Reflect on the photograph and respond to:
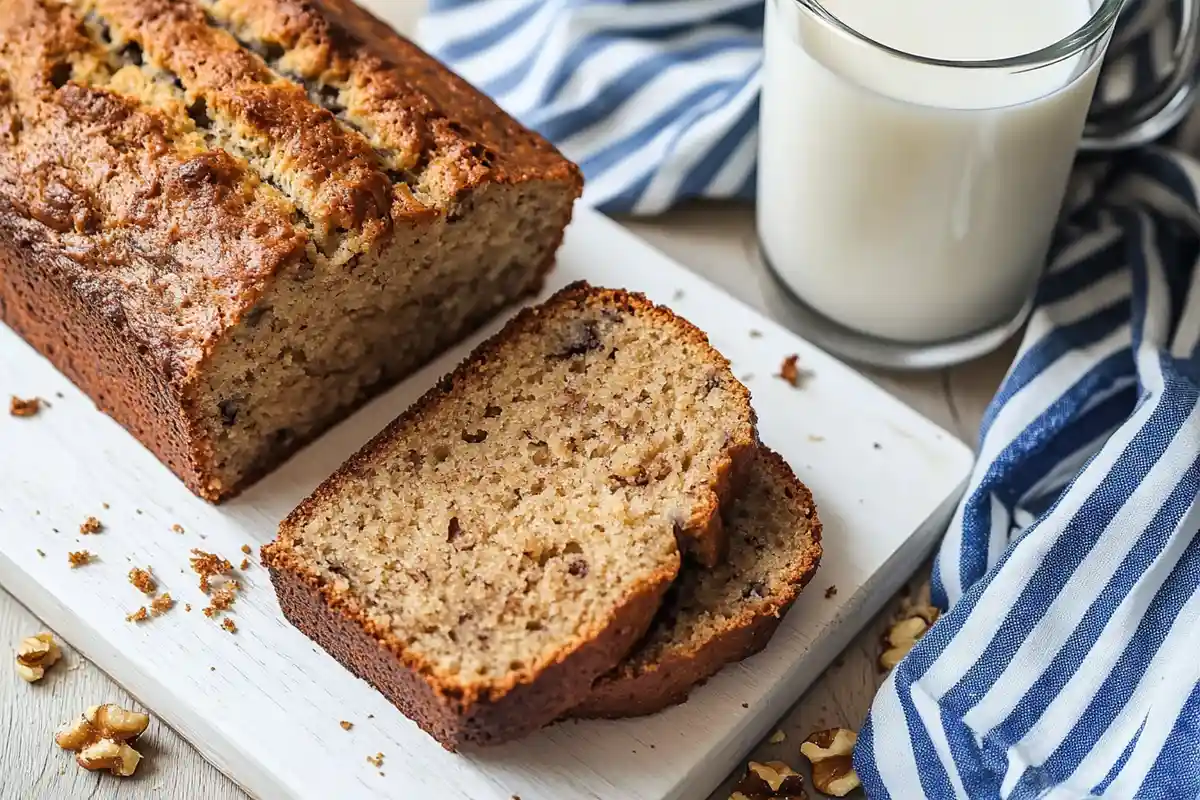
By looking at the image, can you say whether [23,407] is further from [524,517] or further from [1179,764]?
[1179,764]

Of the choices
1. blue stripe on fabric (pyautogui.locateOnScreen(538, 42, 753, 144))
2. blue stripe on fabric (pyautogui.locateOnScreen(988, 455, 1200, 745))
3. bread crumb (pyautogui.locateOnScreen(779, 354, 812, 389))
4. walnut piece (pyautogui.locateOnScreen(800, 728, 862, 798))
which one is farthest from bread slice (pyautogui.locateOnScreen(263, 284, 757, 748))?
blue stripe on fabric (pyautogui.locateOnScreen(538, 42, 753, 144))

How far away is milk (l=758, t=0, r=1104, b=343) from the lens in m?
2.60

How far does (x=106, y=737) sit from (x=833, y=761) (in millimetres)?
1276

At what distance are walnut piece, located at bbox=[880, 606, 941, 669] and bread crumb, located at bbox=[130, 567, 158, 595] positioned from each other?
1.34 meters

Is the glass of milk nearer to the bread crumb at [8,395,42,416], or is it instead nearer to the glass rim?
the glass rim

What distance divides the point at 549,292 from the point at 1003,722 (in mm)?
1308

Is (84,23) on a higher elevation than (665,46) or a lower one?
higher

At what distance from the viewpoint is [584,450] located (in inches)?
103

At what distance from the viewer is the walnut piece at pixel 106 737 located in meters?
2.50

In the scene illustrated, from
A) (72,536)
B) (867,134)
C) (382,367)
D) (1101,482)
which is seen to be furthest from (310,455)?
(1101,482)

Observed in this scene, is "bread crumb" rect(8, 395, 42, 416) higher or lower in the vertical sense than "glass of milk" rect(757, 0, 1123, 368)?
lower

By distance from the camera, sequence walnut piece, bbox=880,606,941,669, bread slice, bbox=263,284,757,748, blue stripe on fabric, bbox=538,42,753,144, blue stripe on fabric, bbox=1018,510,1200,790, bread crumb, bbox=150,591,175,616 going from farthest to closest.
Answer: blue stripe on fabric, bbox=538,42,753,144 < walnut piece, bbox=880,606,941,669 < bread crumb, bbox=150,591,175,616 < blue stripe on fabric, bbox=1018,510,1200,790 < bread slice, bbox=263,284,757,748

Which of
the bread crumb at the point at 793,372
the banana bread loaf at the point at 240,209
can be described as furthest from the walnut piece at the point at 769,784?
the banana bread loaf at the point at 240,209

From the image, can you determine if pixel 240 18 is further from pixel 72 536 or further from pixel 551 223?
pixel 72 536
